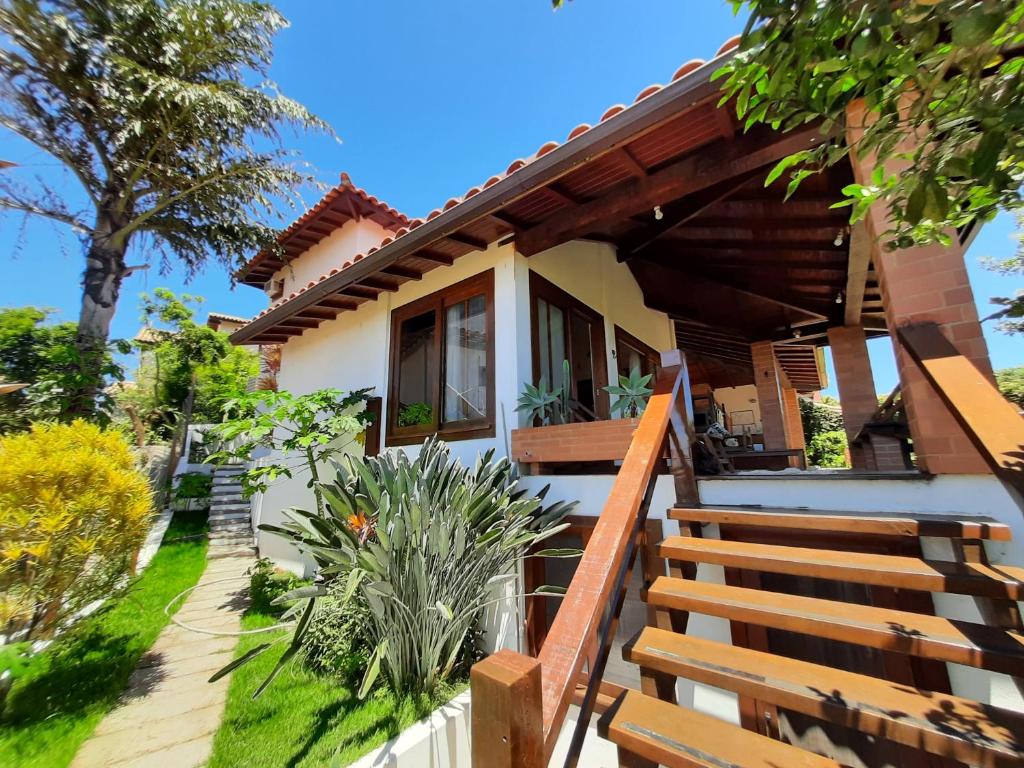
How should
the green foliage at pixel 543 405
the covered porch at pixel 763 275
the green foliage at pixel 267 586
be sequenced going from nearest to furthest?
1. the covered porch at pixel 763 275
2. the green foliage at pixel 543 405
3. the green foliage at pixel 267 586

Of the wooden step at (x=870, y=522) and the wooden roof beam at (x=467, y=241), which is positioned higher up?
the wooden roof beam at (x=467, y=241)

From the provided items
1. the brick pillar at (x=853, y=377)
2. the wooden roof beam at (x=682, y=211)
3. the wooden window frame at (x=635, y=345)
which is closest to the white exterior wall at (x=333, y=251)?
the wooden roof beam at (x=682, y=211)

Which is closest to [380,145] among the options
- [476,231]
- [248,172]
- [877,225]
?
[248,172]

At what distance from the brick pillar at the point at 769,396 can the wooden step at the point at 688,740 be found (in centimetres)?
754

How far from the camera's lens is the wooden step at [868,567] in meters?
1.59

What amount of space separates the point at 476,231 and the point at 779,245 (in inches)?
167

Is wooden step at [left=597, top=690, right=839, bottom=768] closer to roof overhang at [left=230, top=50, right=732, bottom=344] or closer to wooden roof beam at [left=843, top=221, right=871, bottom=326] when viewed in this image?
roof overhang at [left=230, top=50, right=732, bottom=344]

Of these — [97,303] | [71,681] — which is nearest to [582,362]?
[71,681]

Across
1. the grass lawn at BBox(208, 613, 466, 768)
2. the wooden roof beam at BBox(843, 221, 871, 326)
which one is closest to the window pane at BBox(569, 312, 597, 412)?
the wooden roof beam at BBox(843, 221, 871, 326)

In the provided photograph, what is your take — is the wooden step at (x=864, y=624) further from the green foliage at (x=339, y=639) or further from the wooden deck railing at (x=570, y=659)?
the green foliage at (x=339, y=639)

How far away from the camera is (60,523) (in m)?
3.19

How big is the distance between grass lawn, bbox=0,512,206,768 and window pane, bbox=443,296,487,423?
377cm

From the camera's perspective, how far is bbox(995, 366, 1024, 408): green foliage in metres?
5.97

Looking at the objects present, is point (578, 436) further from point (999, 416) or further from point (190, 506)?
point (190, 506)
